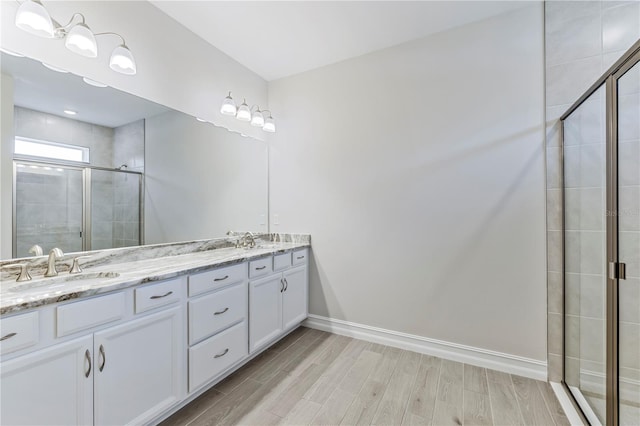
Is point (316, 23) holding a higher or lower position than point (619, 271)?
higher

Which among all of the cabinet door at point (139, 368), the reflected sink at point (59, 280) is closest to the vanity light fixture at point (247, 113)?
the reflected sink at point (59, 280)

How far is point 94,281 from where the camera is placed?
148cm

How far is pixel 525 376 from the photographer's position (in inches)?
82.4

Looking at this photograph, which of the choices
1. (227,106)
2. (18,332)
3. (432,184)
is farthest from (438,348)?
(227,106)

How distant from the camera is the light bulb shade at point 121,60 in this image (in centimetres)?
172

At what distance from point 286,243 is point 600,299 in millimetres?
2511

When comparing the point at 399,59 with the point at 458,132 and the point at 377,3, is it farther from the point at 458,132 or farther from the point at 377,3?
the point at 458,132

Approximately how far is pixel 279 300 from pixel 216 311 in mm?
744

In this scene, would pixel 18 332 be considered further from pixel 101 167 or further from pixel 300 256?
pixel 300 256

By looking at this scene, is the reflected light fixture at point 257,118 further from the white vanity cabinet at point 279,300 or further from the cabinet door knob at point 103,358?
the cabinet door knob at point 103,358

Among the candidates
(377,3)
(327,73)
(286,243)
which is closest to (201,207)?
(286,243)

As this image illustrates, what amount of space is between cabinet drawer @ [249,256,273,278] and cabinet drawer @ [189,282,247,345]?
0.40 ft

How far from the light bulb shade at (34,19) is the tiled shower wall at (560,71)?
3.19 metres

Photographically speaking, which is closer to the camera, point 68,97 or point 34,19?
point 34,19
